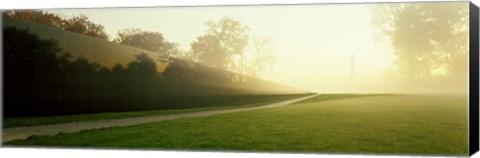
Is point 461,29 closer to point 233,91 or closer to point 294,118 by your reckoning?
point 294,118

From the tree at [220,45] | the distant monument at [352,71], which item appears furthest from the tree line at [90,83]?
the distant monument at [352,71]

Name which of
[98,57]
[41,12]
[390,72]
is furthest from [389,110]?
[41,12]

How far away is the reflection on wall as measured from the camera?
1524 centimetres

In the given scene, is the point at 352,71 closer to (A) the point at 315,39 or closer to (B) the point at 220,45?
(A) the point at 315,39

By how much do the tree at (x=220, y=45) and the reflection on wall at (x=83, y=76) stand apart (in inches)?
13.9

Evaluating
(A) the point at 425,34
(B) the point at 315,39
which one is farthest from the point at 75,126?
(A) the point at 425,34

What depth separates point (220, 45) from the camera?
15109 millimetres

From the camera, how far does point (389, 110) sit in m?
14.0

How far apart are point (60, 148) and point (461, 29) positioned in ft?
24.0

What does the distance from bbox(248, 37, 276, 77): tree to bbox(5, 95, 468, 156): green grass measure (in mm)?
775

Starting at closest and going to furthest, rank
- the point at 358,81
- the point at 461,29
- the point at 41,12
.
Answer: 1. the point at 461,29
2. the point at 358,81
3. the point at 41,12

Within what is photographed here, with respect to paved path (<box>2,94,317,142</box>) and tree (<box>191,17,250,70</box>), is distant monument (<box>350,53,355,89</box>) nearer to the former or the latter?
tree (<box>191,17,250,70</box>)

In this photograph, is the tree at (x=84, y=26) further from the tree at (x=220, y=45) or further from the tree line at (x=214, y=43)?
the tree at (x=220, y=45)

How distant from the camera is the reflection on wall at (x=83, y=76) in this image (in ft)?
50.0
